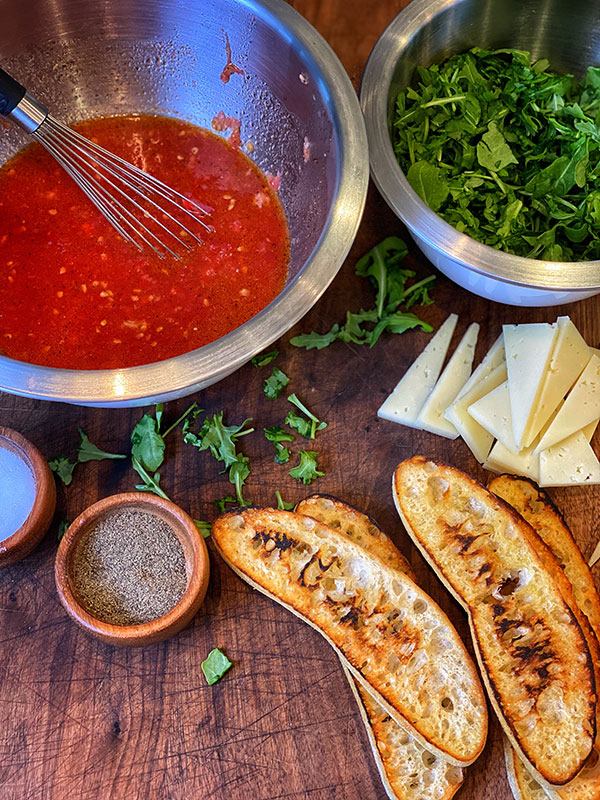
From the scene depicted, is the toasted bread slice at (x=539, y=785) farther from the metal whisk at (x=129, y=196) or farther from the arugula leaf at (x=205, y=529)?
the metal whisk at (x=129, y=196)

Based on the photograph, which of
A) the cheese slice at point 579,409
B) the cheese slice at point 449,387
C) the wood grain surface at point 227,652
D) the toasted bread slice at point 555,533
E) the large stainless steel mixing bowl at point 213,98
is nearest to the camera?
the large stainless steel mixing bowl at point 213,98

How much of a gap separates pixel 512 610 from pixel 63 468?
4.96ft

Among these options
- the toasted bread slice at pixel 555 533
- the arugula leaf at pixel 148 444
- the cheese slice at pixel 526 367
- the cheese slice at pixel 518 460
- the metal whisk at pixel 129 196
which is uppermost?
the metal whisk at pixel 129 196

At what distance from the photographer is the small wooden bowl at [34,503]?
2418 millimetres

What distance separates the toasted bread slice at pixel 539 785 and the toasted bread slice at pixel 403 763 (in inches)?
6.0

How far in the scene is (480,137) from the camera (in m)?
2.74

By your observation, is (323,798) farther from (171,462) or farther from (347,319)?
(347,319)

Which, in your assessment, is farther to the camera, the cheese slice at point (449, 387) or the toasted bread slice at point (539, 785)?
the cheese slice at point (449, 387)

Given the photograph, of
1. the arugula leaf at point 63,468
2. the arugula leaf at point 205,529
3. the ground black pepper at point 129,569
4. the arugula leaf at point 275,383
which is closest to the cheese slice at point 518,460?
the arugula leaf at point 275,383

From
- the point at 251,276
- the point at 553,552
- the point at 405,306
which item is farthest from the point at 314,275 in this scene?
the point at 553,552

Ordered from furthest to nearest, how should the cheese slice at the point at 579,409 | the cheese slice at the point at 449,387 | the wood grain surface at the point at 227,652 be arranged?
the cheese slice at the point at 449,387
the cheese slice at the point at 579,409
the wood grain surface at the point at 227,652

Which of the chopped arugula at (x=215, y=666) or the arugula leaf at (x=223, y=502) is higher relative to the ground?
the arugula leaf at (x=223, y=502)

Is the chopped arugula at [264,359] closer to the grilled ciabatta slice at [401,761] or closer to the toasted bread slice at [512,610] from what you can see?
the toasted bread slice at [512,610]

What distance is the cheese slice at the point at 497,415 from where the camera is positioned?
2.64 meters
